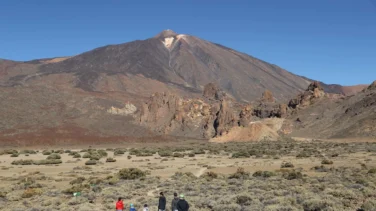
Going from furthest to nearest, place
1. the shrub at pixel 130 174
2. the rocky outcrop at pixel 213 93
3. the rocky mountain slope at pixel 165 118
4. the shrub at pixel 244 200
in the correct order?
the rocky outcrop at pixel 213 93 < the rocky mountain slope at pixel 165 118 < the shrub at pixel 130 174 < the shrub at pixel 244 200

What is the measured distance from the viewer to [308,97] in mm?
124688

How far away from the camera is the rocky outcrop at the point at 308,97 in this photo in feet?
406

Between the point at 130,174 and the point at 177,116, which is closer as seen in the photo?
the point at 130,174

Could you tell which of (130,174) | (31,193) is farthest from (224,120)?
(31,193)

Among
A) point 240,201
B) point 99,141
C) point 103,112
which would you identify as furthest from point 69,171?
point 103,112

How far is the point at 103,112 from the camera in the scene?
112 m

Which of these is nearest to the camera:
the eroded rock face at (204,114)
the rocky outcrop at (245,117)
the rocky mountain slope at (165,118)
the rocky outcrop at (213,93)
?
the rocky mountain slope at (165,118)

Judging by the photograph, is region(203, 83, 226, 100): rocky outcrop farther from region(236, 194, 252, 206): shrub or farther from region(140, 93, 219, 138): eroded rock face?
region(236, 194, 252, 206): shrub

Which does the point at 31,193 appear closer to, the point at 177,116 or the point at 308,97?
the point at 177,116

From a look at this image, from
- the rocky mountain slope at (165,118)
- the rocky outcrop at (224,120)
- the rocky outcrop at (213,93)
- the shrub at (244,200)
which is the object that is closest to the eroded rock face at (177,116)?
the rocky mountain slope at (165,118)

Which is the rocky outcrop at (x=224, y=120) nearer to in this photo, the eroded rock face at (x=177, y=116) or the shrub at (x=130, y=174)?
the eroded rock face at (x=177, y=116)

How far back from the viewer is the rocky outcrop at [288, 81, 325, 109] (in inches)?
4870

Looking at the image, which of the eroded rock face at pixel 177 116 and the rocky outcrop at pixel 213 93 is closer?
the eroded rock face at pixel 177 116

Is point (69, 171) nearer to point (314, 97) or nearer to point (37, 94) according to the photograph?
point (37, 94)
